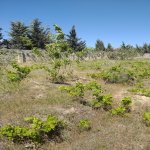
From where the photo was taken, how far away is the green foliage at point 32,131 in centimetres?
774

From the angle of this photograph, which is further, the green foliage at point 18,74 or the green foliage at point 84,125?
the green foliage at point 18,74

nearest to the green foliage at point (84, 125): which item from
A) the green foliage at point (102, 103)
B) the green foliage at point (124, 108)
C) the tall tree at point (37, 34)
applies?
the green foliage at point (124, 108)

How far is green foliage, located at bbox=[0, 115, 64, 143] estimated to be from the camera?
25.4 ft

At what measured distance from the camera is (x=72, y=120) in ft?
31.5

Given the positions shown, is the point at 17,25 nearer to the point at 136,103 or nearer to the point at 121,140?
the point at 136,103

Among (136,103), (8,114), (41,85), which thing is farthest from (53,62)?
(8,114)

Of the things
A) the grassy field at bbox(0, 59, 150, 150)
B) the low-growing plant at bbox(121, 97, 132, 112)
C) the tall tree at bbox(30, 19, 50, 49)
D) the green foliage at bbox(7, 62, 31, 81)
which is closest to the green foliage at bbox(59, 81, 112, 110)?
the grassy field at bbox(0, 59, 150, 150)

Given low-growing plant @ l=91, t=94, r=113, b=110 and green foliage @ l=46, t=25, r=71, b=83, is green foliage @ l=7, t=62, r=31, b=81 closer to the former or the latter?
green foliage @ l=46, t=25, r=71, b=83

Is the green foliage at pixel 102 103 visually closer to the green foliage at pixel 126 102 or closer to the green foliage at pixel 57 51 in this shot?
the green foliage at pixel 126 102

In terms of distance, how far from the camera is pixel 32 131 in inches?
307

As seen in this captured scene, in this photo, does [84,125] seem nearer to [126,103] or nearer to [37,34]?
[126,103]

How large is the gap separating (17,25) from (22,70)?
106 feet

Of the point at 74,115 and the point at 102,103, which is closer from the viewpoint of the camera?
the point at 74,115

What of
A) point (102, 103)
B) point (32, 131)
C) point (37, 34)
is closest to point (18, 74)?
point (102, 103)
